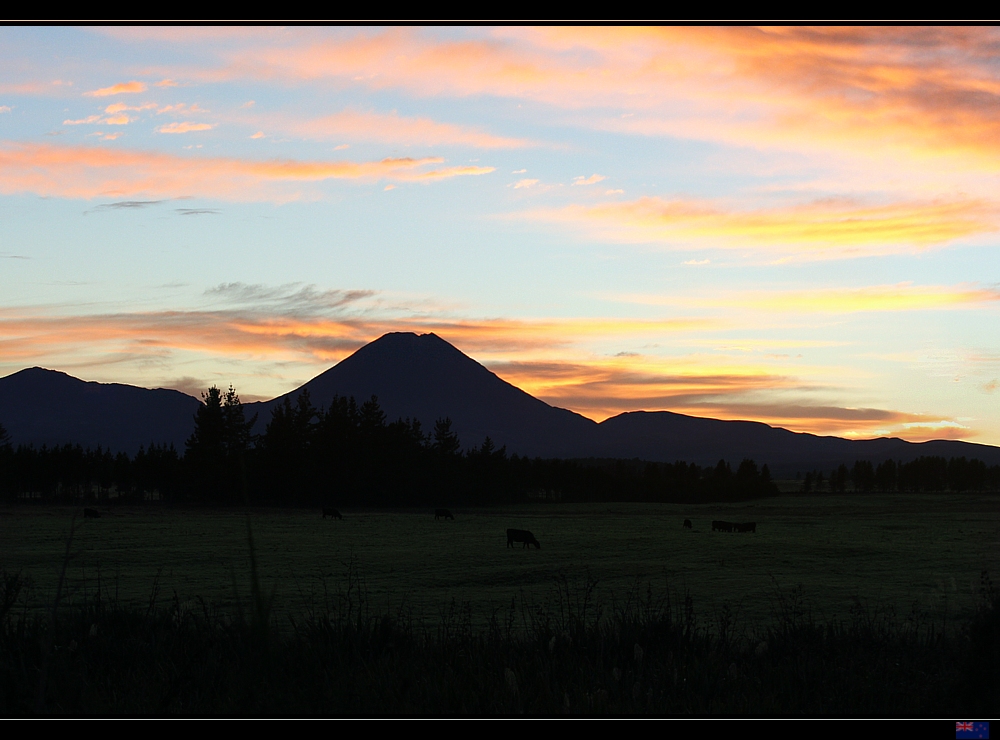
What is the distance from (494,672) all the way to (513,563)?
81.2 ft

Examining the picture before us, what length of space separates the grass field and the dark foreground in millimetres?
616

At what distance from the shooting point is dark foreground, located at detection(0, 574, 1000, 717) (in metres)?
6.27

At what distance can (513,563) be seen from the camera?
1244 inches

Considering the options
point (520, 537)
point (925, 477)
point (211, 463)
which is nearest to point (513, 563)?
point (520, 537)

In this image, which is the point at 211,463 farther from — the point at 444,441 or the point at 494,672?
the point at 494,672

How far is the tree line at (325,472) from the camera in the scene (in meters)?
94.3

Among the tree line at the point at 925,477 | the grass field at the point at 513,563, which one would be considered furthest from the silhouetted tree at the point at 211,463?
the tree line at the point at 925,477

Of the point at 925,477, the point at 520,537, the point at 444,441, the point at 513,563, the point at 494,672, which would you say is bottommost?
the point at 520,537

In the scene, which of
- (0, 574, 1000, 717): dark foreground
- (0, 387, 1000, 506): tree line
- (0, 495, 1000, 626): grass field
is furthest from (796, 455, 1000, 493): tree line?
(0, 574, 1000, 717): dark foreground

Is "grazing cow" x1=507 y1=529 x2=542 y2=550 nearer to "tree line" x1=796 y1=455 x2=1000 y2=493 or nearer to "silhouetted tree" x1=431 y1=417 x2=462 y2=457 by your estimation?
"silhouetted tree" x1=431 y1=417 x2=462 y2=457

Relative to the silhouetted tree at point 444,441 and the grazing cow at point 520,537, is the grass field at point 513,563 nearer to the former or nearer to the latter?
the grazing cow at point 520,537

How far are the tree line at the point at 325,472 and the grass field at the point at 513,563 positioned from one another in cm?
2991

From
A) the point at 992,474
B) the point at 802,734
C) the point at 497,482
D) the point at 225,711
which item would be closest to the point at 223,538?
the point at 225,711

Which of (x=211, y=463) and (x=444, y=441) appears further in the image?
(x=444, y=441)
